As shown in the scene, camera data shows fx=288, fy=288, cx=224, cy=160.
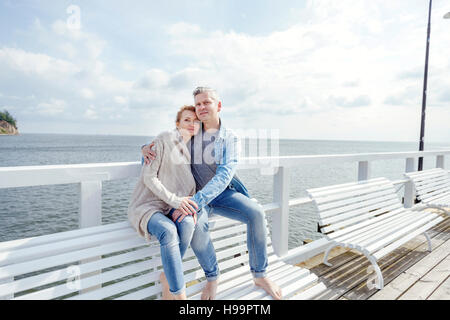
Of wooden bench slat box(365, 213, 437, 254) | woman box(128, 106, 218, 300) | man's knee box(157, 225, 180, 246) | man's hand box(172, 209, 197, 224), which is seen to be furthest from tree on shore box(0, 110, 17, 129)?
wooden bench slat box(365, 213, 437, 254)

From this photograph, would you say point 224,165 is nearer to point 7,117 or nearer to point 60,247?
point 60,247

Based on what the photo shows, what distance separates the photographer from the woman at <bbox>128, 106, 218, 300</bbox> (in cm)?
157

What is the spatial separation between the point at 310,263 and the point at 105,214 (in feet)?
40.4

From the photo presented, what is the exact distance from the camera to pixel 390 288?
244cm

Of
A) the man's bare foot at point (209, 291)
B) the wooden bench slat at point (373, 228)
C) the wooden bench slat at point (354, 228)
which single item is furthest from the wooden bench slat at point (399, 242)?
the man's bare foot at point (209, 291)

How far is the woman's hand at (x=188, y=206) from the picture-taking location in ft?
5.66

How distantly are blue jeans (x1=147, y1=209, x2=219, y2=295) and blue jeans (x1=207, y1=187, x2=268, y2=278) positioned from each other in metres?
0.22

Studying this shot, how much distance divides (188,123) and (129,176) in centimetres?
56

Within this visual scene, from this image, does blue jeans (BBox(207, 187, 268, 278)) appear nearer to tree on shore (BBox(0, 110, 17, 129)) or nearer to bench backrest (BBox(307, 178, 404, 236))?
bench backrest (BBox(307, 178, 404, 236))

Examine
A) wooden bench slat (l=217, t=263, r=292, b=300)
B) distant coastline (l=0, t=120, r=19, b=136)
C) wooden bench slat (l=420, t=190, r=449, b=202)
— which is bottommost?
wooden bench slat (l=217, t=263, r=292, b=300)

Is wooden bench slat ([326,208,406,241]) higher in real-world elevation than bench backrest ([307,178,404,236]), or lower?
lower
